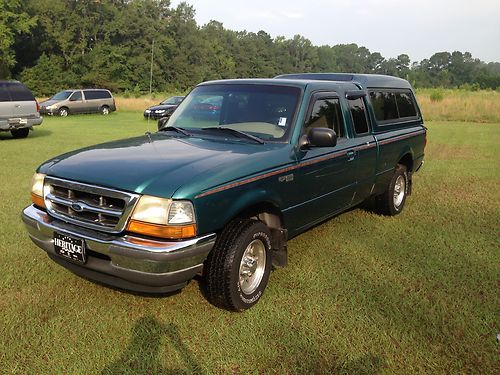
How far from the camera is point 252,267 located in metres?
3.59

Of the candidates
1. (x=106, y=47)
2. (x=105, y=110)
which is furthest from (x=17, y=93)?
(x=106, y=47)

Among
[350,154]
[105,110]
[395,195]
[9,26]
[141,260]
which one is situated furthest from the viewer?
[9,26]

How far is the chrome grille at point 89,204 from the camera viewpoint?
A: 2924mm

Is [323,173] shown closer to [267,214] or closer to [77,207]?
[267,214]

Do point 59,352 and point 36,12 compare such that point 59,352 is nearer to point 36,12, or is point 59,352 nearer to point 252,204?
point 252,204

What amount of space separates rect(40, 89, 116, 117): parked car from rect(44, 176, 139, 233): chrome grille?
24.8m

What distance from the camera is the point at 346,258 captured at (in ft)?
14.9

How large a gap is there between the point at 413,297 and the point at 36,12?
66.5 metres

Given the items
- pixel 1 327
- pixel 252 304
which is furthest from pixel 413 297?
pixel 1 327

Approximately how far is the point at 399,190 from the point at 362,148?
5.61 feet

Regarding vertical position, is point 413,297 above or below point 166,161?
below

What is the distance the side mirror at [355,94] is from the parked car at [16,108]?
1183 centimetres

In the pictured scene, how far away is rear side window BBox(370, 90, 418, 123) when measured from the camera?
5434 mm

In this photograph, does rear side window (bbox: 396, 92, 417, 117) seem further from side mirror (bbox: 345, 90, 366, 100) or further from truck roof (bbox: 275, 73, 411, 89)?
side mirror (bbox: 345, 90, 366, 100)
